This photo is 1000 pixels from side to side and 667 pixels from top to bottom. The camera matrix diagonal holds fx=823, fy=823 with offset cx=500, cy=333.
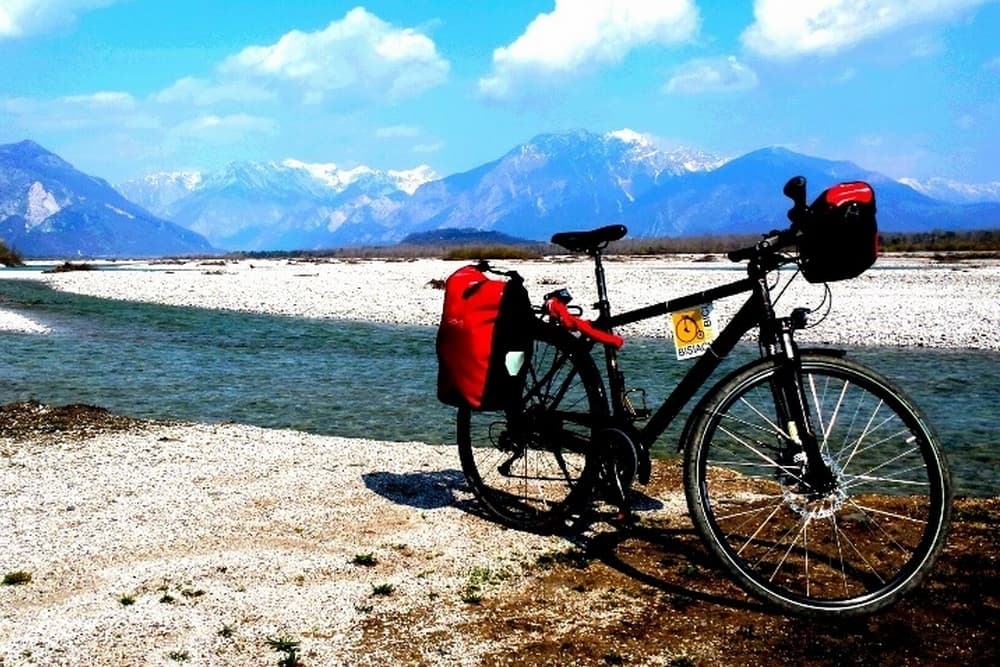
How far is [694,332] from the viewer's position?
511 cm

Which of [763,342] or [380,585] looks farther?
[380,585]

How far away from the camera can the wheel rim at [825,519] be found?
4.41 meters

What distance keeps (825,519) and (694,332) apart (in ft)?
6.46

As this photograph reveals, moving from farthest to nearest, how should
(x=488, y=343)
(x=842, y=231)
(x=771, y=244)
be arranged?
(x=488, y=343), (x=771, y=244), (x=842, y=231)

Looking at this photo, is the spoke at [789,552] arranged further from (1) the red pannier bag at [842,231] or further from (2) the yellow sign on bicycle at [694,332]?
(1) the red pannier bag at [842,231]

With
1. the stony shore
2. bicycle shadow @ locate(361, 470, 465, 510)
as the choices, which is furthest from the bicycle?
the stony shore

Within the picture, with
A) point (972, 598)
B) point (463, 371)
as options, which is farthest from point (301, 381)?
point (972, 598)

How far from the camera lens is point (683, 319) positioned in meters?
5.14

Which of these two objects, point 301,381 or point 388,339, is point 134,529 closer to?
point 301,381

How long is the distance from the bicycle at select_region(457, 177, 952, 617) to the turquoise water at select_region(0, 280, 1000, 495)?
126 inches

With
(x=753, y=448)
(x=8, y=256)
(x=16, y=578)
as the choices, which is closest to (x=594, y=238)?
(x=753, y=448)

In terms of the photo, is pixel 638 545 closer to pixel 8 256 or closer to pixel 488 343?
pixel 488 343

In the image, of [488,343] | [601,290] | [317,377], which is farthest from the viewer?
[317,377]

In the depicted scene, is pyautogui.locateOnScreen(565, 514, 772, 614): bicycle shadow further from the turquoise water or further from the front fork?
the turquoise water
